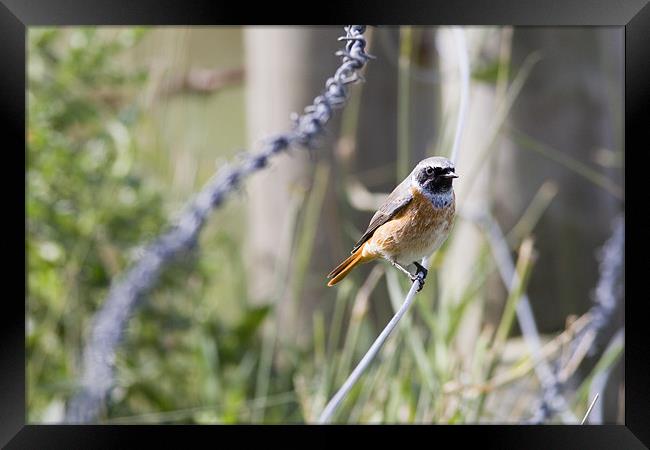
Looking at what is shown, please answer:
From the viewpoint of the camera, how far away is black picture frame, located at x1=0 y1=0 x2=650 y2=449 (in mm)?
738

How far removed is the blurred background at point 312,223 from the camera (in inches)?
63.4

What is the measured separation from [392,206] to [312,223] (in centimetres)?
134

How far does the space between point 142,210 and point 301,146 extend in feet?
4.41

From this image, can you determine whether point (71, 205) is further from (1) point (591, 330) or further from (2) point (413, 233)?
(2) point (413, 233)

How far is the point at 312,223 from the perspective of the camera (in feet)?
6.32

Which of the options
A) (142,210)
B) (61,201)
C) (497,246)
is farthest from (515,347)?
(61,201)

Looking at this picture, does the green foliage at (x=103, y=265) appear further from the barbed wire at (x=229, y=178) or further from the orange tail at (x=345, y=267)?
the orange tail at (x=345, y=267)

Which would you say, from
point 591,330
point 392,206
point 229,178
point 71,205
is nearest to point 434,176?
point 392,206

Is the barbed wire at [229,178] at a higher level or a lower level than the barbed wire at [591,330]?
higher

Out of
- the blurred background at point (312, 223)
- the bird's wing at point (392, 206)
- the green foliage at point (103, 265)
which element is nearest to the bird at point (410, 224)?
the bird's wing at point (392, 206)

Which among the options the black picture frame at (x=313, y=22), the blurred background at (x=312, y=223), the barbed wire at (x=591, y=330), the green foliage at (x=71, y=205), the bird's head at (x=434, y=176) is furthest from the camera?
the green foliage at (x=71, y=205)

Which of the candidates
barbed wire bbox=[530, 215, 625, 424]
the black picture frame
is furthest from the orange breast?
barbed wire bbox=[530, 215, 625, 424]

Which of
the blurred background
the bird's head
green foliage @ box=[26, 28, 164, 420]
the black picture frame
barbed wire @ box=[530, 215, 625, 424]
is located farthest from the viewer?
green foliage @ box=[26, 28, 164, 420]

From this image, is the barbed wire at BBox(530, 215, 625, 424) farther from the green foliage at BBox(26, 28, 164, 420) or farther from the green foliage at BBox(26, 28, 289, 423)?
the green foliage at BBox(26, 28, 164, 420)
